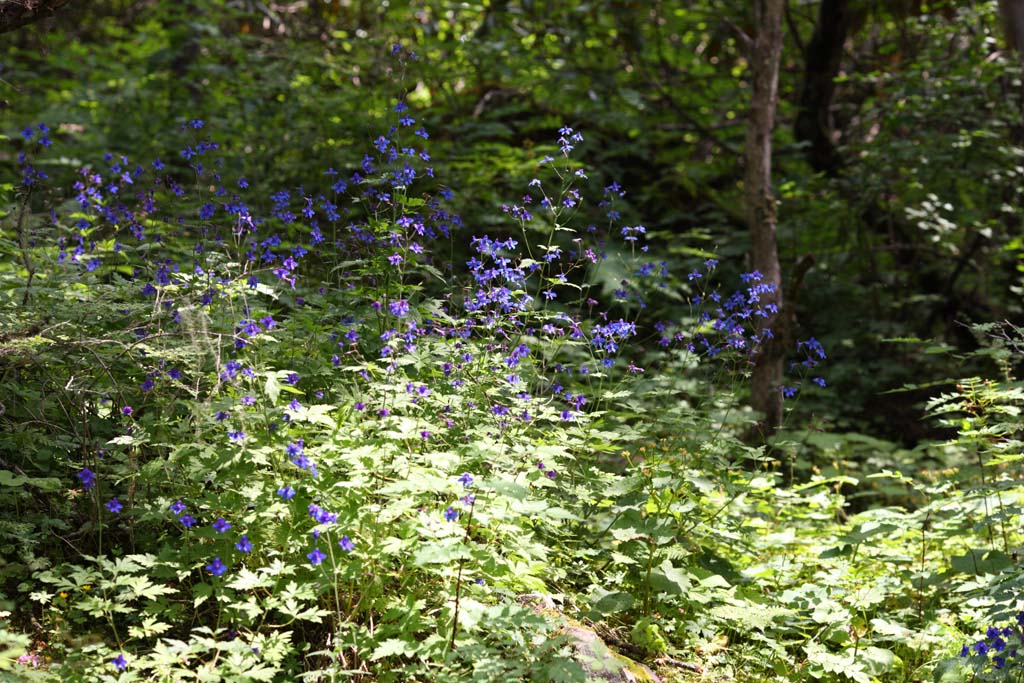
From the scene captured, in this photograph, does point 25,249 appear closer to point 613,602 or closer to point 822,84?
point 613,602

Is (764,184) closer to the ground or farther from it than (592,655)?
farther from it

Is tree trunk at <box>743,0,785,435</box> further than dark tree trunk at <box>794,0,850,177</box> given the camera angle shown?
No

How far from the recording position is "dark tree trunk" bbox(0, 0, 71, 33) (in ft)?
10.5

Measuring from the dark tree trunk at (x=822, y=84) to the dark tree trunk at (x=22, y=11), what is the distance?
6.55 m

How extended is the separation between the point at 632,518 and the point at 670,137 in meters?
6.09

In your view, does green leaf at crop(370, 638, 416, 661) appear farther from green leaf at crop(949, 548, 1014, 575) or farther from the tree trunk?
the tree trunk

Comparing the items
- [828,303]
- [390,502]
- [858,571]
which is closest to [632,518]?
[390,502]

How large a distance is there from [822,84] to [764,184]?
3.17 metres

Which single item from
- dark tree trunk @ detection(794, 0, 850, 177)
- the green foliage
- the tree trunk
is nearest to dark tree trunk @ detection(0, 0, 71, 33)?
the green foliage

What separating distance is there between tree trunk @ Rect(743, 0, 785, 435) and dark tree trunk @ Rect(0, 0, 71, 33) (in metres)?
4.26

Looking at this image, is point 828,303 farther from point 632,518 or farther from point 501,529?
point 501,529

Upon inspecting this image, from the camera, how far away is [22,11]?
10.8 feet

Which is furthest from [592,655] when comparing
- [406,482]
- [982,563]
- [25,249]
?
[25,249]

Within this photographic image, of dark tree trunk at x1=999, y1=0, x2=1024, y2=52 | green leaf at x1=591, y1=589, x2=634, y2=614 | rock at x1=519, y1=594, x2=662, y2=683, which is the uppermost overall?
dark tree trunk at x1=999, y1=0, x2=1024, y2=52
